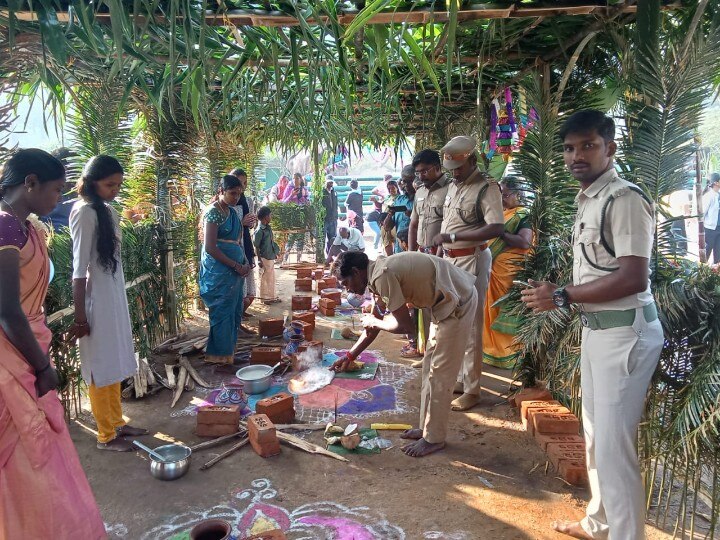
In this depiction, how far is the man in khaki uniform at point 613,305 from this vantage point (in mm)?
2035

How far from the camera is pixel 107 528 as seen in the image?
8.93ft

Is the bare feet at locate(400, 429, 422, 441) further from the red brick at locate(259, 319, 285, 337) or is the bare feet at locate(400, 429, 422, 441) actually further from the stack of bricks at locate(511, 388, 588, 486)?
the red brick at locate(259, 319, 285, 337)

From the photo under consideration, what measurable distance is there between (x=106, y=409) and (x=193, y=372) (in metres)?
1.51

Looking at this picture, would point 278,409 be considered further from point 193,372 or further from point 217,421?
point 193,372

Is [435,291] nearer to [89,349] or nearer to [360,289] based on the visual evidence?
[360,289]

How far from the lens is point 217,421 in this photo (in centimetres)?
375

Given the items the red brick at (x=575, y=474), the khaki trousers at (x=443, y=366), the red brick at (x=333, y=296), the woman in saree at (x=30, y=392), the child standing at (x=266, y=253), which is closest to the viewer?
the woman in saree at (x=30, y=392)

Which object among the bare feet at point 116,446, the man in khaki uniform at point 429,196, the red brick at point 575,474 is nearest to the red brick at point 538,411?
the red brick at point 575,474

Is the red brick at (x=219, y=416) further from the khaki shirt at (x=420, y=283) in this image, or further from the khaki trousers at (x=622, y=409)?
the khaki trousers at (x=622, y=409)

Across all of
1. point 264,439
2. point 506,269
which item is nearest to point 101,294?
point 264,439

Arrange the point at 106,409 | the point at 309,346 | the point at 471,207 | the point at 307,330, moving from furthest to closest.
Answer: the point at 307,330
the point at 309,346
the point at 471,207
the point at 106,409

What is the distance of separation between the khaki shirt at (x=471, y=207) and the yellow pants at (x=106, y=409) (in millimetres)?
2958

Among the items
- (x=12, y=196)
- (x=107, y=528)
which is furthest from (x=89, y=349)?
(x=12, y=196)

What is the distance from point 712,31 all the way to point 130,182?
5942mm
